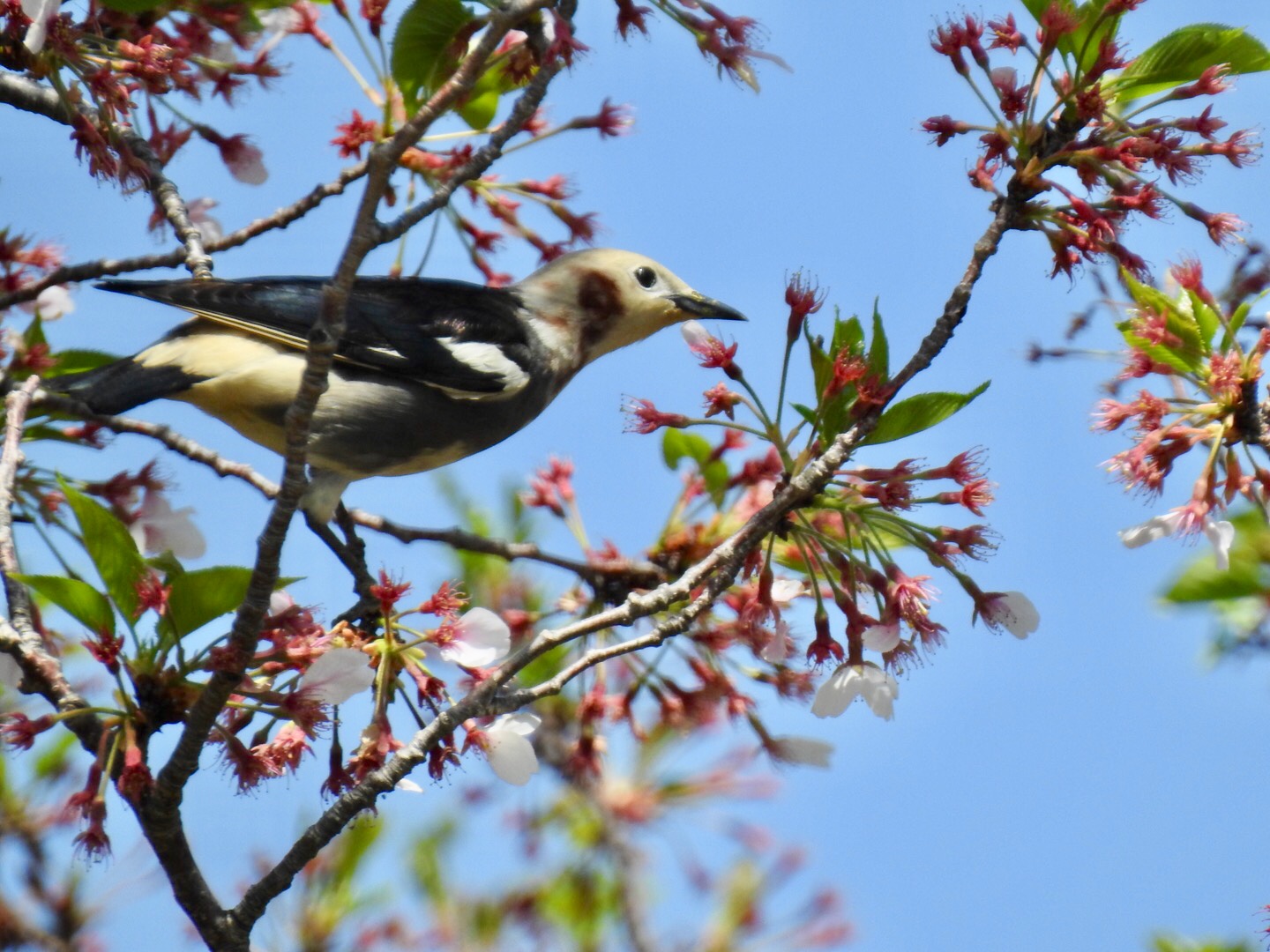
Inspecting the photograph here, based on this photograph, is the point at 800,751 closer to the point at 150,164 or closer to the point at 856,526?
the point at 856,526

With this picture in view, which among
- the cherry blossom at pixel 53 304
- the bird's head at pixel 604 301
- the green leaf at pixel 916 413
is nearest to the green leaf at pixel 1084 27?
the green leaf at pixel 916 413

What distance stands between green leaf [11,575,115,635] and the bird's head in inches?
105

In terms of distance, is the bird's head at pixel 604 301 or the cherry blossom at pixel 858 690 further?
the bird's head at pixel 604 301

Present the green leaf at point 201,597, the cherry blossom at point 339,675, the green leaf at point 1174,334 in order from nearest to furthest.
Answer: the cherry blossom at point 339,675 < the green leaf at point 201,597 < the green leaf at point 1174,334

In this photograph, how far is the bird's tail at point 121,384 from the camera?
14.3 feet

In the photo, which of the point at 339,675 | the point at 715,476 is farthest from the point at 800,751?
the point at 339,675

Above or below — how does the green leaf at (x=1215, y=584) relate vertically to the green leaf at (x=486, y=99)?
below

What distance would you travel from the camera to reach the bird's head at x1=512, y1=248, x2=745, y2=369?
5770mm

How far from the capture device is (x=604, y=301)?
19.1ft

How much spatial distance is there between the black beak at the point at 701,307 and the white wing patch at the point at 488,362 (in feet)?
2.60

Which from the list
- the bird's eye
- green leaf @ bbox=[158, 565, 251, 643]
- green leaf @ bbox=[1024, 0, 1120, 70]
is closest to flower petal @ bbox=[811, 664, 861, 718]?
green leaf @ bbox=[158, 565, 251, 643]

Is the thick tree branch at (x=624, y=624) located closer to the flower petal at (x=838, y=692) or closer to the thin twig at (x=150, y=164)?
the flower petal at (x=838, y=692)

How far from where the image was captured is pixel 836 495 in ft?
12.4

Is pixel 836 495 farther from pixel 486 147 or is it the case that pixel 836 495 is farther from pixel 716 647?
pixel 486 147
